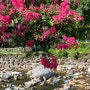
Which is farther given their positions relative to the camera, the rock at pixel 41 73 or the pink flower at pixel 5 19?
the rock at pixel 41 73

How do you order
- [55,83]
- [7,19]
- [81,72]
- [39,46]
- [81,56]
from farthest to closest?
[81,56] → [81,72] → [55,83] → [39,46] → [7,19]

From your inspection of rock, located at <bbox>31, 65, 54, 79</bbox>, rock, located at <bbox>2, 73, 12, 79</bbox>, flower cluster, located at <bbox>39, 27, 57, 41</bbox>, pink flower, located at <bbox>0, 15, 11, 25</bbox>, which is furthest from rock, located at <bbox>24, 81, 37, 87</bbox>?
pink flower, located at <bbox>0, 15, 11, 25</bbox>

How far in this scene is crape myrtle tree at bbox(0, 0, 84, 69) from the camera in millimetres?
9570

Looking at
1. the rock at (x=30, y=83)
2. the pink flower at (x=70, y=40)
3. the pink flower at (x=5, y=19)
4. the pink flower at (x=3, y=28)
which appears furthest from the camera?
the rock at (x=30, y=83)

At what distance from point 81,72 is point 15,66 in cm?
662

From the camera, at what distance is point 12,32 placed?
32.3 ft

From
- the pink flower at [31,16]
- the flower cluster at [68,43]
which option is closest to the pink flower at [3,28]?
the pink flower at [31,16]

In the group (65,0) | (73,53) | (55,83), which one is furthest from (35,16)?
(73,53)

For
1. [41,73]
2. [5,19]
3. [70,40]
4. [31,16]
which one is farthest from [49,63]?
[41,73]

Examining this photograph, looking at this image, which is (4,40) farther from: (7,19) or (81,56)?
(81,56)

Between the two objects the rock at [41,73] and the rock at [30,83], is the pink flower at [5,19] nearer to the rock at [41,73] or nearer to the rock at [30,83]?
the rock at [30,83]

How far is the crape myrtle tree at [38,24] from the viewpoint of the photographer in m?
9.57

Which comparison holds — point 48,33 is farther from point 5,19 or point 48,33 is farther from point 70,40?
point 5,19

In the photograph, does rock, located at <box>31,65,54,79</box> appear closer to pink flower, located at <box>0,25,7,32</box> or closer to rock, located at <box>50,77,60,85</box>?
rock, located at <box>50,77,60,85</box>
